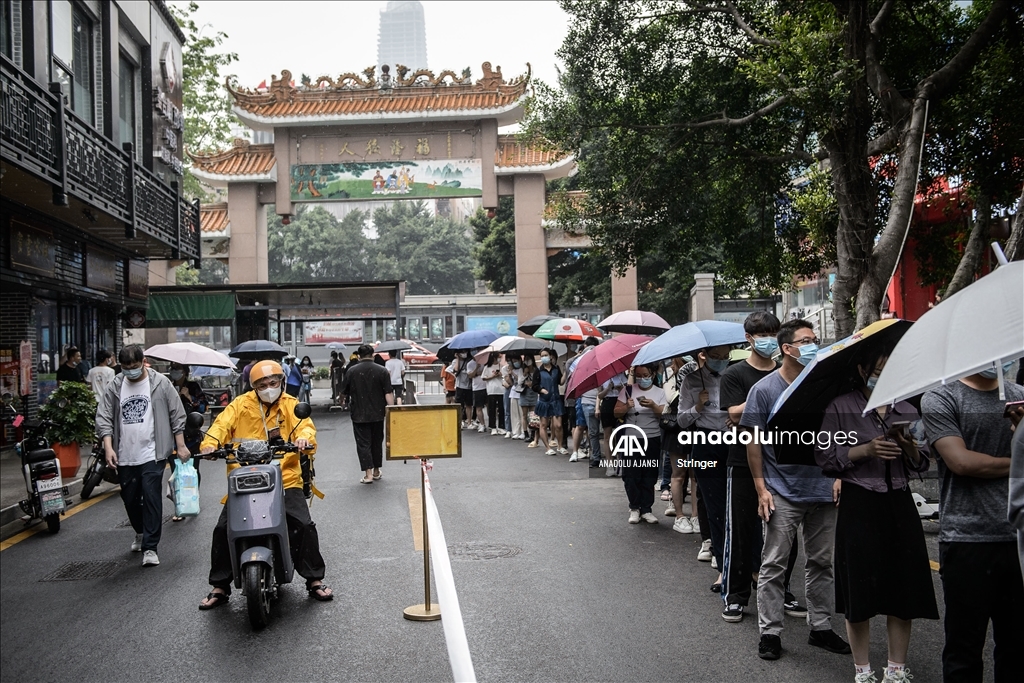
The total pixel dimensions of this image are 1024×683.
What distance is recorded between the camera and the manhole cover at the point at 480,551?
832 cm

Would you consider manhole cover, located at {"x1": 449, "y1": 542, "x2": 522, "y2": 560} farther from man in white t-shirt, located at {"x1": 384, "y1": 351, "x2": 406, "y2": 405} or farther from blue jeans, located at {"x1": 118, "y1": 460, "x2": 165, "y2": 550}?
man in white t-shirt, located at {"x1": 384, "y1": 351, "x2": 406, "y2": 405}

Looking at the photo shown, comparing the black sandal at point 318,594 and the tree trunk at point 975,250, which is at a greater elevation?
the tree trunk at point 975,250

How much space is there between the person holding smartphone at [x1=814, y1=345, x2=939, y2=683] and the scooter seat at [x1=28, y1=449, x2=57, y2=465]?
7945 millimetres

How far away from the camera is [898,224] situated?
1070 centimetres

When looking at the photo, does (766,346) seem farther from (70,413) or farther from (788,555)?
(70,413)

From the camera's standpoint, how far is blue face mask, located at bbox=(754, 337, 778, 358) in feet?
20.9

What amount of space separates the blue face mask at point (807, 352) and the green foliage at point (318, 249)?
62.0m

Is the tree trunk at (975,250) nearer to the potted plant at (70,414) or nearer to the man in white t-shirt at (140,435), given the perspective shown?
the man in white t-shirt at (140,435)

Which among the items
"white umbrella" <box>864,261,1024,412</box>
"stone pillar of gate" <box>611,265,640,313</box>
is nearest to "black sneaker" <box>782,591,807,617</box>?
"white umbrella" <box>864,261,1024,412</box>

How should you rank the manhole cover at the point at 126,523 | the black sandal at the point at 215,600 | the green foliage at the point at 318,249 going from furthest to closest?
1. the green foliage at the point at 318,249
2. the manhole cover at the point at 126,523
3. the black sandal at the point at 215,600

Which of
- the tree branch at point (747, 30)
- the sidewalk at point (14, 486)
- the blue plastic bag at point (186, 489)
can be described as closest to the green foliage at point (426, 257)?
the sidewalk at point (14, 486)

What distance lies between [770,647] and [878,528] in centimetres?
119

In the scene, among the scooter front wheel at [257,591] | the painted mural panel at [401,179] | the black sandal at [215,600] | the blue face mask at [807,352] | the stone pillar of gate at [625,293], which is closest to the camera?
the blue face mask at [807,352]

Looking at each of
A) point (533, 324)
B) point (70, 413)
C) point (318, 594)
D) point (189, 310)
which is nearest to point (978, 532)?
point (318, 594)
